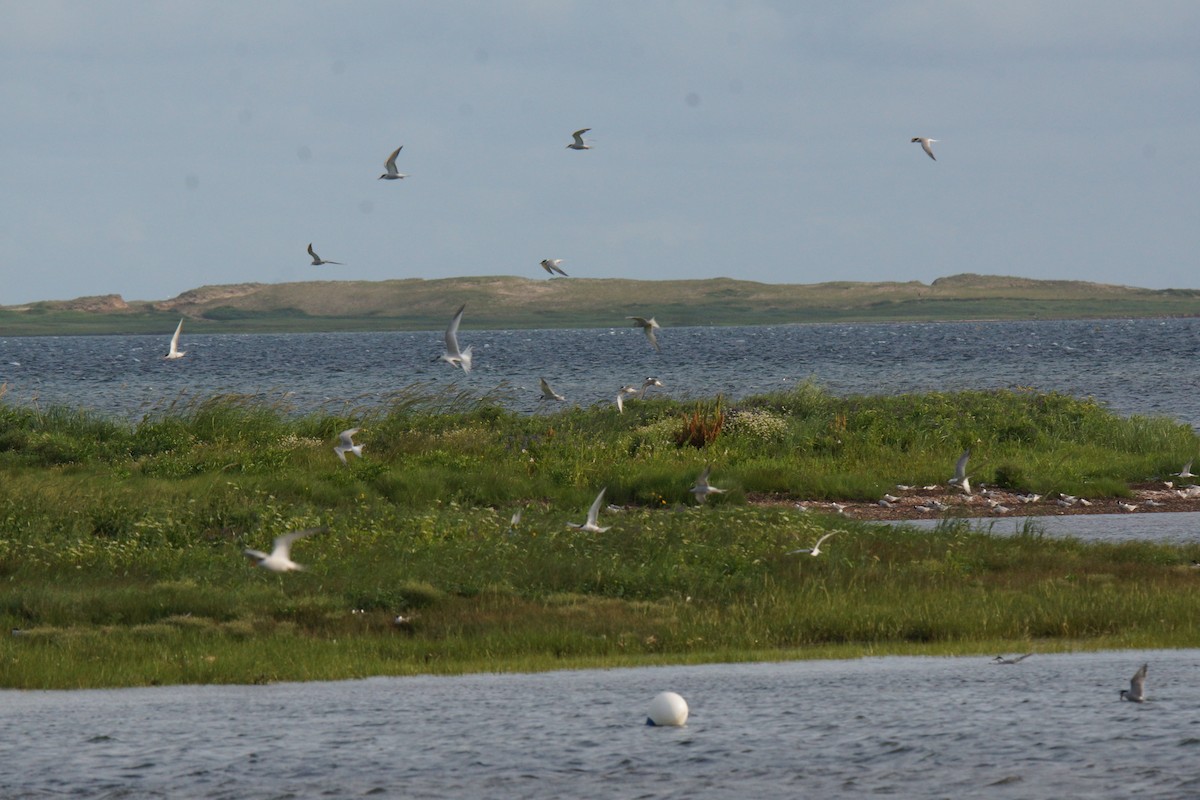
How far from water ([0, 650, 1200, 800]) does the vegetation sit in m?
1.21

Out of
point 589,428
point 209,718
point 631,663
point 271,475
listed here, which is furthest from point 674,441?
point 209,718

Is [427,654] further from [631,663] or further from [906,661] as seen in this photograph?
[906,661]

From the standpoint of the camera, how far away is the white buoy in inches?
492

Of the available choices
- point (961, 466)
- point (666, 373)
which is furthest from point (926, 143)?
point (666, 373)

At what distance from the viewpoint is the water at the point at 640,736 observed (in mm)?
10938

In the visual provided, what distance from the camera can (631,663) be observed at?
15781 millimetres

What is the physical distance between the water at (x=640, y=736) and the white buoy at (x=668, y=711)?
109 mm

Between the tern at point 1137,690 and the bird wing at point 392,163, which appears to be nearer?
the tern at point 1137,690

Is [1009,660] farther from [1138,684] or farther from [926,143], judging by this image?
[926,143]

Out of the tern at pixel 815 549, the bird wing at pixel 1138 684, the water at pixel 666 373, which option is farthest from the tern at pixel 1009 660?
the water at pixel 666 373

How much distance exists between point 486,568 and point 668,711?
282 inches

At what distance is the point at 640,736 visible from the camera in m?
12.4

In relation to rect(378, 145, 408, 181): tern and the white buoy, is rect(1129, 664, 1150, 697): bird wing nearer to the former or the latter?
the white buoy

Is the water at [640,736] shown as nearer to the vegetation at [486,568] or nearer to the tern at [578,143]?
the vegetation at [486,568]
